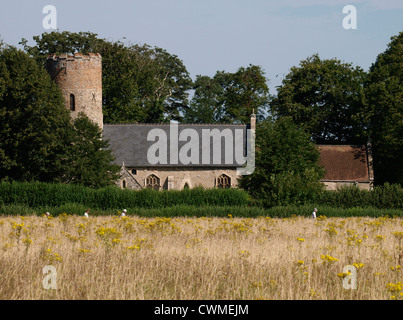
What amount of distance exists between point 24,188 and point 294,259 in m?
29.9

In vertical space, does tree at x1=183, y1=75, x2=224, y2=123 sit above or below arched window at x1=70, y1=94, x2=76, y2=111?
above

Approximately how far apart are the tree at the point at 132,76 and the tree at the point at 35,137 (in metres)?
22.0

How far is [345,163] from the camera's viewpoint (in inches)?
2411

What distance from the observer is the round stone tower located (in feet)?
170

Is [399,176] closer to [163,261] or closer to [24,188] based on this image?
[24,188]

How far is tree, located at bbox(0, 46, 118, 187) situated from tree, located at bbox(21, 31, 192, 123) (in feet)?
72.3

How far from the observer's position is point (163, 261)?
14.9 metres

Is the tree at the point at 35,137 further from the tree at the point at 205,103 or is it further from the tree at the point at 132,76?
the tree at the point at 205,103

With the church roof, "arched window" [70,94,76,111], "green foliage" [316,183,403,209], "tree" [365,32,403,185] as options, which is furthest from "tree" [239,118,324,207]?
"arched window" [70,94,76,111]

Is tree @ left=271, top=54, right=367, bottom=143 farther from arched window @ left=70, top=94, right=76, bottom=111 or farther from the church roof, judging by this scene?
arched window @ left=70, top=94, right=76, bottom=111

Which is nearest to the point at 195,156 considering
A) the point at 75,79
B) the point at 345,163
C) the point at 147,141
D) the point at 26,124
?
the point at 147,141

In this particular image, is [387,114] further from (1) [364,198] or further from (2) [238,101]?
(2) [238,101]

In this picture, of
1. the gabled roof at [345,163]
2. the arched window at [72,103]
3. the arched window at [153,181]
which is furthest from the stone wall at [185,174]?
the arched window at [72,103]
